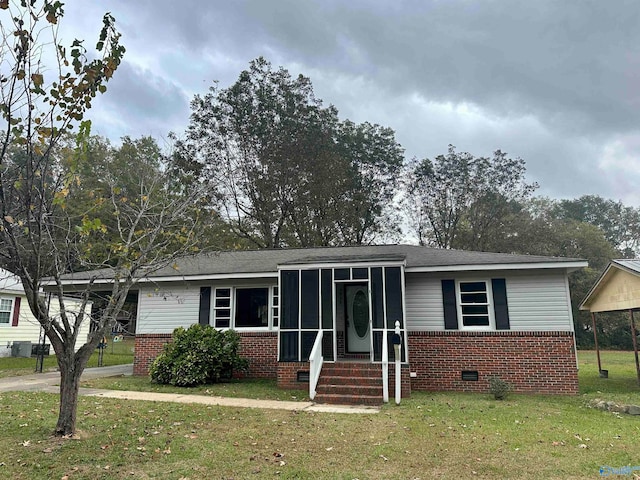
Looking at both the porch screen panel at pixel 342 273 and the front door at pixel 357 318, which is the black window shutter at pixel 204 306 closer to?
the front door at pixel 357 318

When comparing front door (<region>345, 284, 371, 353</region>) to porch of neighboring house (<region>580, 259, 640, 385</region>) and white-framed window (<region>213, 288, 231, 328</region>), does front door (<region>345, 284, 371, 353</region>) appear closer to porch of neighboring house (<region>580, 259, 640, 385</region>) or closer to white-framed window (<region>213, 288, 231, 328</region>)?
white-framed window (<region>213, 288, 231, 328</region>)

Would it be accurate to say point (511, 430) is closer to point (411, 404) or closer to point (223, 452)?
point (411, 404)

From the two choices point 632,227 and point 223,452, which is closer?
point 223,452

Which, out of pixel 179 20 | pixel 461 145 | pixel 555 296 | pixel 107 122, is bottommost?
pixel 555 296

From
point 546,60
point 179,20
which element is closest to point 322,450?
point 179,20

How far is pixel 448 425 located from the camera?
6.83 metres

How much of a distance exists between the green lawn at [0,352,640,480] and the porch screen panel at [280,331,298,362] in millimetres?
2902

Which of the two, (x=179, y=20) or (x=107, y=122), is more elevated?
(x=179, y=20)

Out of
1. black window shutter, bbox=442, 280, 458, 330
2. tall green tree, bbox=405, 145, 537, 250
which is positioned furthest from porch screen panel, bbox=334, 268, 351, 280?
tall green tree, bbox=405, 145, 537, 250

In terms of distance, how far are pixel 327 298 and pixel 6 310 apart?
16.7 metres

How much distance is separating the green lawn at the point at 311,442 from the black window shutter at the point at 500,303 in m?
2.77

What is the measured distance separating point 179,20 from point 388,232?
24.6 metres

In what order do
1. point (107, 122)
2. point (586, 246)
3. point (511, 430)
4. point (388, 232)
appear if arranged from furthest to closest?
point (586, 246) < point (388, 232) < point (107, 122) < point (511, 430)

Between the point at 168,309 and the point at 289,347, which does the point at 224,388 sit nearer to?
the point at 289,347
